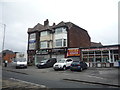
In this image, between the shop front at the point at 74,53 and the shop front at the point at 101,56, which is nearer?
the shop front at the point at 101,56

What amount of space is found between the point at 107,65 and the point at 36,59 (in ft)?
64.8

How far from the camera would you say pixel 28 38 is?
40594 mm

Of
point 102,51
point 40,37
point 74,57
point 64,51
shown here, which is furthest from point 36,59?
point 102,51

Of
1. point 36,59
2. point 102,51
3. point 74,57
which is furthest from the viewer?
point 36,59

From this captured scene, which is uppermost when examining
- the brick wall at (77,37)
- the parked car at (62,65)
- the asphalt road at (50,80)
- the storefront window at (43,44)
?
the brick wall at (77,37)

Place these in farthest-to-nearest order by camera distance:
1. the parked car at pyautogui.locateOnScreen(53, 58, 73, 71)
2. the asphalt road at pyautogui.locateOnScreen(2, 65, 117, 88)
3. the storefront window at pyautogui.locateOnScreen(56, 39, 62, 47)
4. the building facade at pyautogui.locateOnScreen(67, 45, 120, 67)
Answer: the storefront window at pyautogui.locateOnScreen(56, 39, 62, 47) < the building facade at pyautogui.locateOnScreen(67, 45, 120, 67) < the parked car at pyautogui.locateOnScreen(53, 58, 73, 71) < the asphalt road at pyautogui.locateOnScreen(2, 65, 117, 88)

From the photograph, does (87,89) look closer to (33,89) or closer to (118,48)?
(33,89)

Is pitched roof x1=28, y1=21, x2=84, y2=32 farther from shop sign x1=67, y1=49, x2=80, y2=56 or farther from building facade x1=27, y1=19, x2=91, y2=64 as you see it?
shop sign x1=67, y1=49, x2=80, y2=56

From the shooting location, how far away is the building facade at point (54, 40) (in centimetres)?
3312

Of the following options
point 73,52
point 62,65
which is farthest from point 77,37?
point 62,65

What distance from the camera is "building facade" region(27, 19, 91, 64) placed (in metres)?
33.1

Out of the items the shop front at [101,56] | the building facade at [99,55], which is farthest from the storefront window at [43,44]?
the shop front at [101,56]

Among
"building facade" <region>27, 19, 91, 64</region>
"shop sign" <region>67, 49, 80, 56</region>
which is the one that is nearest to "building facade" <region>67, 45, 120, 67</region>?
"shop sign" <region>67, 49, 80, 56</region>

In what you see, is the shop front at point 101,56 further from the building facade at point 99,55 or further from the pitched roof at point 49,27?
the pitched roof at point 49,27
